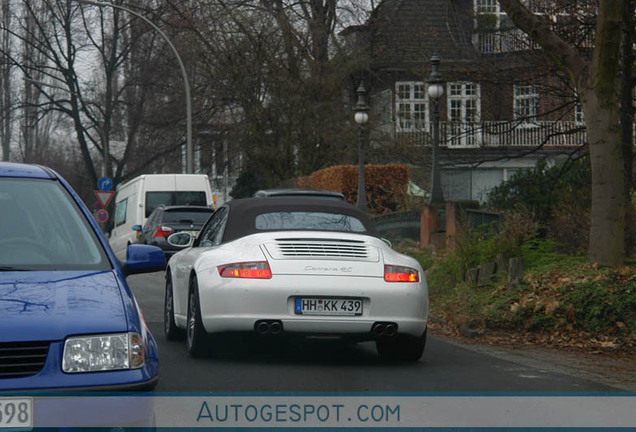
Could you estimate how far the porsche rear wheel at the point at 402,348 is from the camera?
9703 mm

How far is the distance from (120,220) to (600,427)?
3008 centimetres

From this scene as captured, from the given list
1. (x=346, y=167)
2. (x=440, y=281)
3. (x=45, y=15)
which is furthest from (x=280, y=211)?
(x=45, y=15)

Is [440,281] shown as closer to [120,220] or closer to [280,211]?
[280,211]

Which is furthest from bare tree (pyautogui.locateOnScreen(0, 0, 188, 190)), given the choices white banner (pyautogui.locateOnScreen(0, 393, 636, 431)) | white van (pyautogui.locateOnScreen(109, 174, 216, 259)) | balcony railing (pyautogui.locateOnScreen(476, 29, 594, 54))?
white banner (pyautogui.locateOnScreen(0, 393, 636, 431))

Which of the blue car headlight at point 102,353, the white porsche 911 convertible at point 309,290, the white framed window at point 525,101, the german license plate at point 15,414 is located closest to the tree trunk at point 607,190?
the white porsche 911 convertible at point 309,290

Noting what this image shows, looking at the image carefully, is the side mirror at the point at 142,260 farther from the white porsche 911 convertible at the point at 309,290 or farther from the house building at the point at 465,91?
the house building at the point at 465,91

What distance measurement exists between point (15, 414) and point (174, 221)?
21427 millimetres

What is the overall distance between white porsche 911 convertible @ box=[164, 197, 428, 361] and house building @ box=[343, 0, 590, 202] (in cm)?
986

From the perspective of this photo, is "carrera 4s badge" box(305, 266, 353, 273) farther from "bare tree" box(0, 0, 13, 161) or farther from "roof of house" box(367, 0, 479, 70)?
"bare tree" box(0, 0, 13, 161)

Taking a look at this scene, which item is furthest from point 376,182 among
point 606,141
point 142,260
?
point 142,260

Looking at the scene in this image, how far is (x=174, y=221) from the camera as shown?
26141 mm

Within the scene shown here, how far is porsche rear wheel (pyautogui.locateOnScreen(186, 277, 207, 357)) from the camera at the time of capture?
956 centimetres

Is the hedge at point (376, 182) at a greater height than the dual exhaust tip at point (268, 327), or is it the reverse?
the hedge at point (376, 182)

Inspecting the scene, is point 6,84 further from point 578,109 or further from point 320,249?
point 320,249
